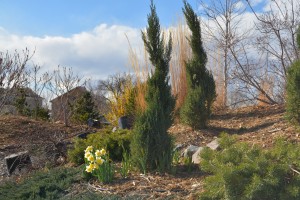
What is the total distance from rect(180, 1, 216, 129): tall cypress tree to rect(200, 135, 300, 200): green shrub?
427 cm

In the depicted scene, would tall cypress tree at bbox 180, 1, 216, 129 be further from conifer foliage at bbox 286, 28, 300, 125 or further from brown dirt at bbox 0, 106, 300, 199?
conifer foliage at bbox 286, 28, 300, 125

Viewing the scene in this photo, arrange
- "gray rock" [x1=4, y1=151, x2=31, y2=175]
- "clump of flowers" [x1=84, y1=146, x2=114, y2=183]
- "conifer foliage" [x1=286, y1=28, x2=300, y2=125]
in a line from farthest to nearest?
1. "gray rock" [x1=4, y1=151, x2=31, y2=175]
2. "conifer foliage" [x1=286, y1=28, x2=300, y2=125]
3. "clump of flowers" [x1=84, y1=146, x2=114, y2=183]

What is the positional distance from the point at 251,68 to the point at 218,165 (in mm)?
7869

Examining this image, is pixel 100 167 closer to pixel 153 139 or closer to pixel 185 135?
pixel 153 139

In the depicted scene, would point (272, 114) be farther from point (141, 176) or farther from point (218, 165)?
point (218, 165)

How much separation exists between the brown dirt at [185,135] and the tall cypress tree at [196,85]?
27cm

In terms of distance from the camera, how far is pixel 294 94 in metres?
6.45

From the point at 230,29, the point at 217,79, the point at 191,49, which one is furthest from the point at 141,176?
the point at 230,29

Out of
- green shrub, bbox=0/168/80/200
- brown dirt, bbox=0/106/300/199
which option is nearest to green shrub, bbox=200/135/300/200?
brown dirt, bbox=0/106/300/199

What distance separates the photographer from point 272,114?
346 inches

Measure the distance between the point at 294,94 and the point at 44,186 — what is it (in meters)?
3.73

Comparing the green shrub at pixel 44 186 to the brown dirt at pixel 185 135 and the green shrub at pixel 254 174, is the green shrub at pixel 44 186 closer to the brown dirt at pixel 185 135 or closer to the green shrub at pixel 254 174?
the brown dirt at pixel 185 135

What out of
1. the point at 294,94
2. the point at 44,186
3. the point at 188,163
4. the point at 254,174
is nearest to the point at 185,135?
the point at 294,94

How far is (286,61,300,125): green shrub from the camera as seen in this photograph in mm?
6430
